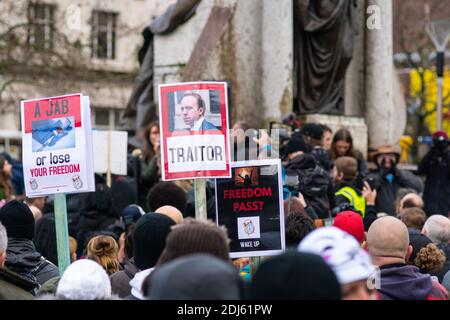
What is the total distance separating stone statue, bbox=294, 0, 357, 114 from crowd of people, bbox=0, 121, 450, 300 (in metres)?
1.36

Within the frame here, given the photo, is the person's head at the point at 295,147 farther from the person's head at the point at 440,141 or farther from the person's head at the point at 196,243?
the person's head at the point at 196,243

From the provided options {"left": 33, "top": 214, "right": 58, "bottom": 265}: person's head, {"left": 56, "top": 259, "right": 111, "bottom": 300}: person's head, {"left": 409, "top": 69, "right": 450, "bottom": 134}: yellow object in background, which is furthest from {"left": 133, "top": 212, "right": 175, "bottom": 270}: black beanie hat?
{"left": 409, "top": 69, "right": 450, "bottom": 134}: yellow object in background

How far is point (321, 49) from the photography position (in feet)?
49.1

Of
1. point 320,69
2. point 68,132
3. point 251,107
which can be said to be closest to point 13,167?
point 251,107

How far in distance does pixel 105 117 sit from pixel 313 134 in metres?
34.5

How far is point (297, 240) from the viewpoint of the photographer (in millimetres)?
7320

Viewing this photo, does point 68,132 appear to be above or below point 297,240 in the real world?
above

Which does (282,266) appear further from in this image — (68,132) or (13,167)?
(13,167)

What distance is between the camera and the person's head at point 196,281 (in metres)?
3.79

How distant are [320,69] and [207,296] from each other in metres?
11.3

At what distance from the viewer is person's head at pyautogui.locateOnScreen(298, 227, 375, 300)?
4.21 m

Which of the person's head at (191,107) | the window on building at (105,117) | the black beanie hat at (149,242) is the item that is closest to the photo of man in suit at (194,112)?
the person's head at (191,107)

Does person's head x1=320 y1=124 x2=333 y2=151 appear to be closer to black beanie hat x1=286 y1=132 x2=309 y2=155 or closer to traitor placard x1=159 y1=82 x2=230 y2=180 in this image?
black beanie hat x1=286 y1=132 x2=309 y2=155
